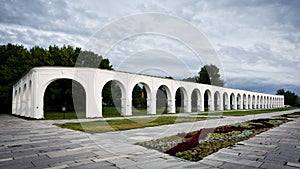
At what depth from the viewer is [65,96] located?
111 feet

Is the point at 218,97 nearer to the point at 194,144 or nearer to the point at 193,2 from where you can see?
the point at 193,2

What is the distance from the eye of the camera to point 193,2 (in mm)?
11594

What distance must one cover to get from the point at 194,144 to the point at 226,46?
15.7 metres

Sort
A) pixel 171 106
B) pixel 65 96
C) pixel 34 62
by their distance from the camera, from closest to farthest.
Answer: pixel 171 106
pixel 34 62
pixel 65 96

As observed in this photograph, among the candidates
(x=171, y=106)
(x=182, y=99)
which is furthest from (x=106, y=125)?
(x=182, y=99)

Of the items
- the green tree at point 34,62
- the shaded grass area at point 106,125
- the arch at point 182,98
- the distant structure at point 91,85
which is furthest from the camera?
the green tree at point 34,62

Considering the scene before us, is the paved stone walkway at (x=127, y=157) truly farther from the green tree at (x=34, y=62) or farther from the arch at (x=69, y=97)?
the green tree at (x=34, y=62)

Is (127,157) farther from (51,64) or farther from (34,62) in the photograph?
(34,62)

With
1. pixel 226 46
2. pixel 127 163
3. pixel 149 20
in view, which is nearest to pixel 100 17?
pixel 149 20

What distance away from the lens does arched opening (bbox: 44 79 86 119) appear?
3078 cm

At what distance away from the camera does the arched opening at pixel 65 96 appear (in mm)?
30778

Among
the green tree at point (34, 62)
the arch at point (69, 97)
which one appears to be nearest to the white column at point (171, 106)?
the arch at point (69, 97)

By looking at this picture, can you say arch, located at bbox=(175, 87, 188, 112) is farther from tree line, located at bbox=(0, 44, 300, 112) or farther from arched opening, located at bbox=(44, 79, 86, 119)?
arched opening, located at bbox=(44, 79, 86, 119)

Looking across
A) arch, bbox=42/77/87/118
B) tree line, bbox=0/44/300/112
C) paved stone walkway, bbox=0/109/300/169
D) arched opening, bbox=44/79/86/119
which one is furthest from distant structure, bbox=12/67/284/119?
paved stone walkway, bbox=0/109/300/169
